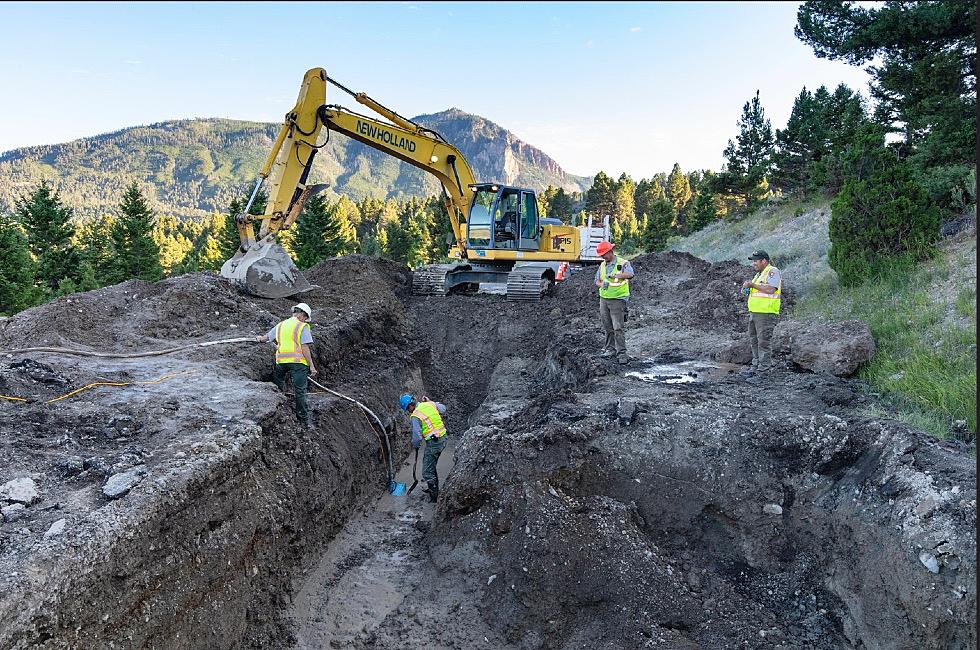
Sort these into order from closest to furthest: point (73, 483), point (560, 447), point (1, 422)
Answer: point (73, 483) < point (1, 422) < point (560, 447)

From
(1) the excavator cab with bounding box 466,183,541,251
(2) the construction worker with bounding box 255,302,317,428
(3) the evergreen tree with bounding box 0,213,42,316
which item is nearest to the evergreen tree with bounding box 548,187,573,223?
(1) the excavator cab with bounding box 466,183,541,251

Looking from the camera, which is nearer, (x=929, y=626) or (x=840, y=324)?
(x=929, y=626)

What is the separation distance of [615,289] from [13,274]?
24.7 metres

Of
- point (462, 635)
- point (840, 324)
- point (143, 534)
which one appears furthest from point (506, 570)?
point (840, 324)

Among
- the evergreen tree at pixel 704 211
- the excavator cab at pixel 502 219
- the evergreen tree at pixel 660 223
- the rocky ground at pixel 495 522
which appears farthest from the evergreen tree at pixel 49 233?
the evergreen tree at pixel 704 211

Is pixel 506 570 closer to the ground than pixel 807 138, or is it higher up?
closer to the ground

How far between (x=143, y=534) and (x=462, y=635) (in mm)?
2706

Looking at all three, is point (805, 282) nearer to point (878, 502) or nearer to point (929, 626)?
point (878, 502)

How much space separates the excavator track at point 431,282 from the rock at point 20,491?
483 inches

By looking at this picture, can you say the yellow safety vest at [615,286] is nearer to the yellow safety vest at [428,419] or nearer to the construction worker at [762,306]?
the construction worker at [762,306]

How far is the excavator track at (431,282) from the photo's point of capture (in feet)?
53.9

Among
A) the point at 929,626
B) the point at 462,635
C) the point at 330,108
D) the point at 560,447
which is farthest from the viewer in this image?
the point at 330,108

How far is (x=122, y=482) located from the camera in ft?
14.8

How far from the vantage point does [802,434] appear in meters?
5.77
